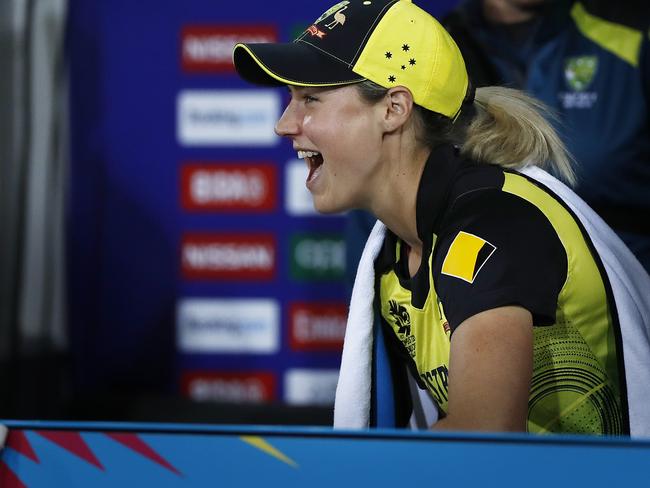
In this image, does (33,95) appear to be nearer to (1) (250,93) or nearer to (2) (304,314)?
(1) (250,93)

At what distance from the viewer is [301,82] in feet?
5.05

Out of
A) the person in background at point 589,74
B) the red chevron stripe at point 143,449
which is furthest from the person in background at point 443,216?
the person in background at point 589,74

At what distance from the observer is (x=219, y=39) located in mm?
3471

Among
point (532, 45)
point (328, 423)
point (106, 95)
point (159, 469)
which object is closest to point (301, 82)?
point (159, 469)

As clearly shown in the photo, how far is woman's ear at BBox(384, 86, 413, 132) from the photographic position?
156cm

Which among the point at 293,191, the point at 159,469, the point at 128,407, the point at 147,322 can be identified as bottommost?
the point at 128,407

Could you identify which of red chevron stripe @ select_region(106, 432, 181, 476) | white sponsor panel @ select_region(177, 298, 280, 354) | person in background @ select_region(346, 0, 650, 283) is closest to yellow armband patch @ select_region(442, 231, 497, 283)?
red chevron stripe @ select_region(106, 432, 181, 476)

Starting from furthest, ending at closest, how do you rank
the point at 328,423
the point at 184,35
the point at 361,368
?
1. the point at 184,35
2. the point at 328,423
3. the point at 361,368

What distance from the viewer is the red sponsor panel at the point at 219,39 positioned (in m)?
3.46

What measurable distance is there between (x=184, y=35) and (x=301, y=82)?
2066 millimetres

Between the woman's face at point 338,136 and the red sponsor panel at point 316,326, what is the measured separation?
75.7 inches

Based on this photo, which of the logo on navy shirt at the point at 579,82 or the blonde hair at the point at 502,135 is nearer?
the blonde hair at the point at 502,135

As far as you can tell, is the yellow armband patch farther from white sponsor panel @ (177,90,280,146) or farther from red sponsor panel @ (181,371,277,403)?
red sponsor panel @ (181,371,277,403)

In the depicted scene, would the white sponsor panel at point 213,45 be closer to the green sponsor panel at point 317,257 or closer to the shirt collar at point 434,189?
the green sponsor panel at point 317,257
